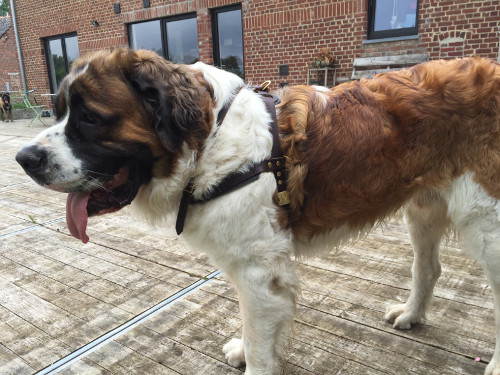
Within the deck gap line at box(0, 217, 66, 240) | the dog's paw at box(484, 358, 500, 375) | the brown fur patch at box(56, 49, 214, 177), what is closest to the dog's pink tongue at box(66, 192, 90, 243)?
the brown fur patch at box(56, 49, 214, 177)

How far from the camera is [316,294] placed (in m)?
2.95

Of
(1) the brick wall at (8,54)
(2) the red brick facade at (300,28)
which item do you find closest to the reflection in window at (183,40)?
(2) the red brick facade at (300,28)

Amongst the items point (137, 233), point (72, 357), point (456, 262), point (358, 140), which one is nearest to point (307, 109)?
point (358, 140)

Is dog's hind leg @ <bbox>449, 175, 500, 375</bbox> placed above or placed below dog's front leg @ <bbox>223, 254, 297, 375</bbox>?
above

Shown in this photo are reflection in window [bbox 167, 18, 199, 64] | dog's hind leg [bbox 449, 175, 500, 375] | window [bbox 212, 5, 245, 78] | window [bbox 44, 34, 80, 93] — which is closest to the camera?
dog's hind leg [bbox 449, 175, 500, 375]

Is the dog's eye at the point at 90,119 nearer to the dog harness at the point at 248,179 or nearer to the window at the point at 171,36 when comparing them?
the dog harness at the point at 248,179

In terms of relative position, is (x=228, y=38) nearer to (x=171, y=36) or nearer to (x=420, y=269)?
(x=171, y=36)

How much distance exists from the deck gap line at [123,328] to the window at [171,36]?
9.56 metres

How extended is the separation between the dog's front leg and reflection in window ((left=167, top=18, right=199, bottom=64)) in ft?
34.6

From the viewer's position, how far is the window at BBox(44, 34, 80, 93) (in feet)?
47.1

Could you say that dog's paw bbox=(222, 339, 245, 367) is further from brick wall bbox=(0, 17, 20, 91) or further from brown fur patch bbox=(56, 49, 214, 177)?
brick wall bbox=(0, 17, 20, 91)

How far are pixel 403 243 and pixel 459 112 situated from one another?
204cm

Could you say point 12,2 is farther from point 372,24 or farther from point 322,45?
point 372,24

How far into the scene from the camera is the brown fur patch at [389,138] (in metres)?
1.93
